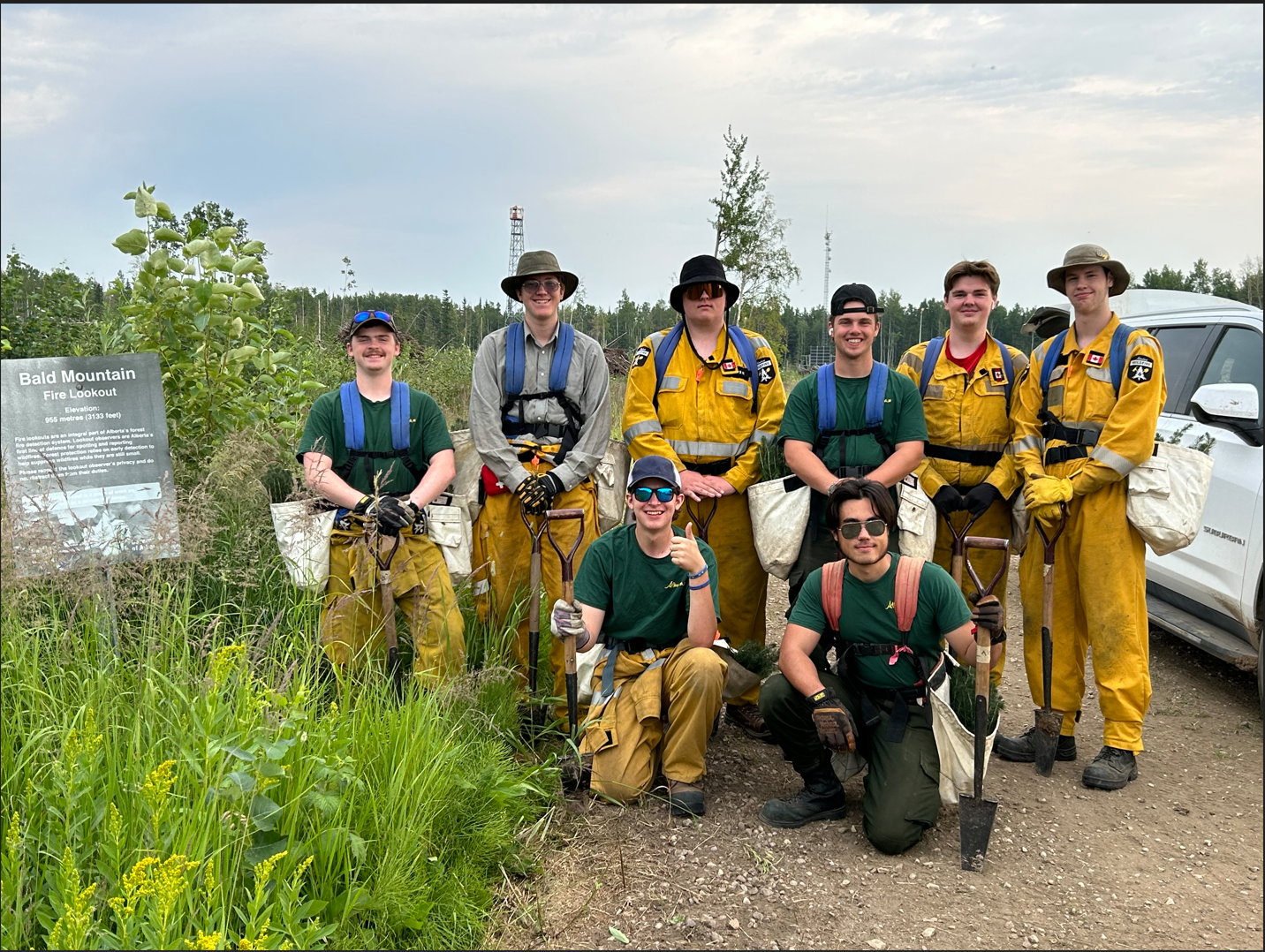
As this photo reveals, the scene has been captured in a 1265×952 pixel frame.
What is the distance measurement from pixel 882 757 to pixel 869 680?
0.33m

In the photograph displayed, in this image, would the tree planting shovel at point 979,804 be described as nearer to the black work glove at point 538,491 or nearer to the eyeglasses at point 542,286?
the black work glove at point 538,491

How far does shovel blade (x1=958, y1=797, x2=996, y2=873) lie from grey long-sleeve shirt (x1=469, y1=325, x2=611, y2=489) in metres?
2.46

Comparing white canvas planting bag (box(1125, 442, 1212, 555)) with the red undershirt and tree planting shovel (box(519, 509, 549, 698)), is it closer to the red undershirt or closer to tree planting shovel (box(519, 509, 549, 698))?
the red undershirt

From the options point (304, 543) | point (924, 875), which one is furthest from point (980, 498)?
point (304, 543)

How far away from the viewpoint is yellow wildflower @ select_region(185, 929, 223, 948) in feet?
8.51

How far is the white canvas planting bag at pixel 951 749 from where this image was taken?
4.11 metres

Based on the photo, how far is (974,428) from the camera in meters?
5.29

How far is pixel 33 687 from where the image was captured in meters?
3.46

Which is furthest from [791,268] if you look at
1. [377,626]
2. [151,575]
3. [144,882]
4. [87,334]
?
[144,882]

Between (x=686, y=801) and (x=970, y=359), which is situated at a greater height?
(x=970, y=359)

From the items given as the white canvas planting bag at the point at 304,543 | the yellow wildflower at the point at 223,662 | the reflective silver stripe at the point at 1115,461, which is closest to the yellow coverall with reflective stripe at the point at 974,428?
the reflective silver stripe at the point at 1115,461

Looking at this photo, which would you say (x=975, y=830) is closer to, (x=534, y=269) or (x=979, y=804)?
(x=979, y=804)

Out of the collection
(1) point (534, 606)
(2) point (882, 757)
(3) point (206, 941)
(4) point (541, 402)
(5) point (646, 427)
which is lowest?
(2) point (882, 757)

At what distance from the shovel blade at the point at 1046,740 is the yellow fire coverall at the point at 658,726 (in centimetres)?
175
